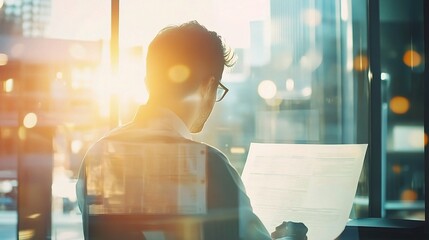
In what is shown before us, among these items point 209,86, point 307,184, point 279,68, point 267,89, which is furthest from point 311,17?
point 209,86

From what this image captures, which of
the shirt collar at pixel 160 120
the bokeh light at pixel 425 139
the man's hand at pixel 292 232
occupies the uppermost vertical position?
the shirt collar at pixel 160 120

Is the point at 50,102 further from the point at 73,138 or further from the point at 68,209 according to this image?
the point at 68,209

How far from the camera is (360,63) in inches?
90.8

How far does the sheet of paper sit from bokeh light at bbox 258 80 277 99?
2.14 feet

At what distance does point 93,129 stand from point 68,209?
0.36 m

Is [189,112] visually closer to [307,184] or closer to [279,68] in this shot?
[307,184]

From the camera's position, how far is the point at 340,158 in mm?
1519

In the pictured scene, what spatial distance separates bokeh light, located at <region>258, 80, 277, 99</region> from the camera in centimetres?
224

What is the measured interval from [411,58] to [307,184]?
102cm

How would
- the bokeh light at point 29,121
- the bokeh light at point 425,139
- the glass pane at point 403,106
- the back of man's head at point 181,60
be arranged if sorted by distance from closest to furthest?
1. the back of man's head at point 181,60
2. the bokeh light at point 425,139
3. the glass pane at point 403,106
4. the bokeh light at point 29,121

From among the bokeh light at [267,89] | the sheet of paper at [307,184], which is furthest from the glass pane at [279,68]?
the sheet of paper at [307,184]

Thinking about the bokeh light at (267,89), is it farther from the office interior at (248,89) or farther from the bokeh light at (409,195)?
the bokeh light at (409,195)

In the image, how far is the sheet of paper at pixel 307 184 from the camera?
1448 mm

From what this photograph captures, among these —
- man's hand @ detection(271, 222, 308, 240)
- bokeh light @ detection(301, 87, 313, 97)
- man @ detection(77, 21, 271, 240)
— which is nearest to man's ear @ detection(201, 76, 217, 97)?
man @ detection(77, 21, 271, 240)
